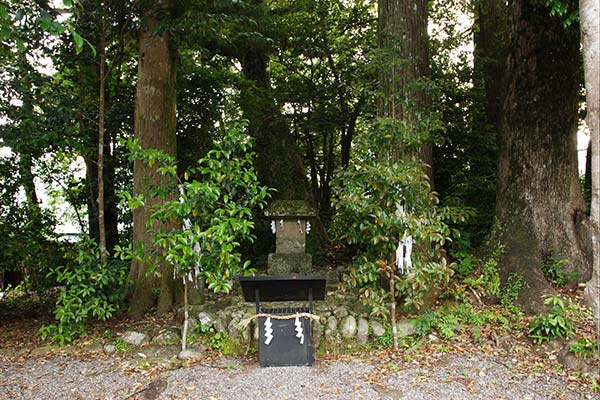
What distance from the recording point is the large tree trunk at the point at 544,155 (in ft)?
17.7

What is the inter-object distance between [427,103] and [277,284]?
306 cm

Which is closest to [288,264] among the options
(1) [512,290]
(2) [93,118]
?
(1) [512,290]

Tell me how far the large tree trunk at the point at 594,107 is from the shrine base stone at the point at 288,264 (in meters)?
4.30

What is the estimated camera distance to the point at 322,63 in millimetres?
9758

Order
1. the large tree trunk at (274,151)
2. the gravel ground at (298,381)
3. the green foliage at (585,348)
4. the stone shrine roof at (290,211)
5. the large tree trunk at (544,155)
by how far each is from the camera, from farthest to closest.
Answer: the large tree trunk at (274,151), the stone shrine roof at (290,211), the large tree trunk at (544,155), the green foliage at (585,348), the gravel ground at (298,381)

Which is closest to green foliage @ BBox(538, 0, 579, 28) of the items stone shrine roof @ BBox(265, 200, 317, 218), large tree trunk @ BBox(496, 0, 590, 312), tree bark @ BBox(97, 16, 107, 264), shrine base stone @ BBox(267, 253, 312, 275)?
large tree trunk @ BBox(496, 0, 590, 312)

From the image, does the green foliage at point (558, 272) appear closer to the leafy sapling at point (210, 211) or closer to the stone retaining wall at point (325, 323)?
the stone retaining wall at point (325, 323)

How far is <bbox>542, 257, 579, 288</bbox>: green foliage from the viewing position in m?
5.17

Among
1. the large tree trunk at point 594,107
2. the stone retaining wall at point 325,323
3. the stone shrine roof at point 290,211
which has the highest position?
the large tree trunk at point 594,107

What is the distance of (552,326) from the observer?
13.9ft

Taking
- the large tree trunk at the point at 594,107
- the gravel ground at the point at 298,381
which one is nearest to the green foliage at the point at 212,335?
the gravel ground at the point at 298,381

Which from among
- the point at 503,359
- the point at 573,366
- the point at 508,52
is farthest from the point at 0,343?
the point at 508,52

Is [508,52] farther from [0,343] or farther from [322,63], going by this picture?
[0,343]

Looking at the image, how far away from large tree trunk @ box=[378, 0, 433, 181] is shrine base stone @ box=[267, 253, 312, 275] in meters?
2.39
